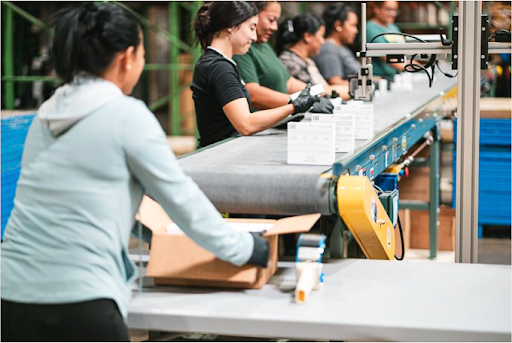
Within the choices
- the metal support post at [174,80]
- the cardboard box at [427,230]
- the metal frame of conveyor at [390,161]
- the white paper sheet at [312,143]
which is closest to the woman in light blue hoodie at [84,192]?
the metal frame of conveyor at [390,161]

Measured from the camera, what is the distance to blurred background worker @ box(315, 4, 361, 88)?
250 inches

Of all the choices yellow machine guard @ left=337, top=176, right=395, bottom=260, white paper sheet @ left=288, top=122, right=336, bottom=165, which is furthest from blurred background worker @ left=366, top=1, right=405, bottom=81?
yellow machine guard @ left=337, top=176, right=395, bottom=260

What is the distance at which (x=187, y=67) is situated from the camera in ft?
32.4

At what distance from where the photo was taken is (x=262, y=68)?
166 inches

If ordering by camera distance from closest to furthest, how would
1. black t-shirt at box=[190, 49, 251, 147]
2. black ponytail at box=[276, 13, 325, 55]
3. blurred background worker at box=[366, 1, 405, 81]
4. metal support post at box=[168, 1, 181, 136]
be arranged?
black t-shirt at box=[190, 49, 251, 147] < black ponytail at box=[276, 13, 325, 55] < blurred background worker at box=[366, 1, 405, 81] < metal support post at box=[168, 1, 181, 136]

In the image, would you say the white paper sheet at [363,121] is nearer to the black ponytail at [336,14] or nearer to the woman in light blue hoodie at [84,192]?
the woman in light blue hoodie at [84,192]

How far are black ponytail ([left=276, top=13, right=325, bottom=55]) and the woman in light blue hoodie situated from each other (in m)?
3.43

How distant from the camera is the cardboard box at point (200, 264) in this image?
2.08 metres

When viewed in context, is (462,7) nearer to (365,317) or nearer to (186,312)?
(365,317)

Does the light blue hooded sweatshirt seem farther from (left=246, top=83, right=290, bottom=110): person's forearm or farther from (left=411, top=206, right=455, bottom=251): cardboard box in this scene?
(left=411, top=206, right=455, bottom=251): cardboard box

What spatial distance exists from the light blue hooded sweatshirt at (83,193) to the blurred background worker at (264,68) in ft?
7.35

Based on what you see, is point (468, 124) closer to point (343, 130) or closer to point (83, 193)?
point (343, 130)

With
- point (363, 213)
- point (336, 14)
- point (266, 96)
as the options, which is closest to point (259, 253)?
point (363, 213)

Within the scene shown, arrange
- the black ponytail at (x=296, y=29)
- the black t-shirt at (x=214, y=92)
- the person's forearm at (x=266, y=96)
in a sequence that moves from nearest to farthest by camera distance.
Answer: the black t-shirt at (x=214, y=92) < the person's forearm at (x=266, y=96) < the black ponytail at (x=296, y=29)
